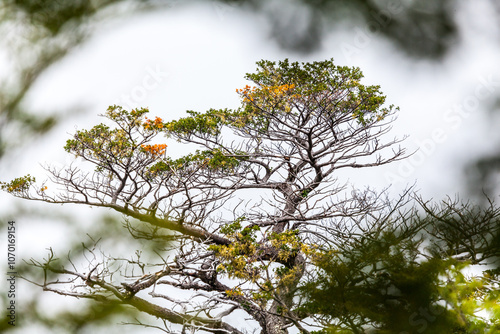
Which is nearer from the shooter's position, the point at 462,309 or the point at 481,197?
the point at 462,309

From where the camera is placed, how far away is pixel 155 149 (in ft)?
16.1

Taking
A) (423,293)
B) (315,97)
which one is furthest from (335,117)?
(423,293)

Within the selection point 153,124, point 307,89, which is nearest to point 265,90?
point 307,89

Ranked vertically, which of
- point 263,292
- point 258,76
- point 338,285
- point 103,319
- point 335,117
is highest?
point 258,76

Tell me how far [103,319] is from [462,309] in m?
2.06

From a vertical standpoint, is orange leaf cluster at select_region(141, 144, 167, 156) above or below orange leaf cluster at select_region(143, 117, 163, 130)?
below

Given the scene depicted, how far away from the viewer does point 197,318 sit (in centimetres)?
488

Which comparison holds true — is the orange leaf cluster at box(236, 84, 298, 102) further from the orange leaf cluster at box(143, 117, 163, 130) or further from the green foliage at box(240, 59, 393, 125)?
the orange leaf cluster at box(143, 117, 163, 130)

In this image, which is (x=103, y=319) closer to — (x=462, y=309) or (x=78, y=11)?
(x=78, y=11)

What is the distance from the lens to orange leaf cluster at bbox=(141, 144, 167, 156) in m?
4.85

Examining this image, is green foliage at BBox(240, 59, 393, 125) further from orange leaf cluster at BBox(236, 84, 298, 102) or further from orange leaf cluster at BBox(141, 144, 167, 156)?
orange leaf cluster at BBox(141, 144, 167, 156)

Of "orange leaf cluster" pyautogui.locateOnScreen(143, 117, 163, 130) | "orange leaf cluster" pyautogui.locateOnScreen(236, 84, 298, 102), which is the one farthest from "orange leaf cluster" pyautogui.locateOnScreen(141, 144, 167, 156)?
"orange leaf cluster" pyautogui.locateOnScreen(236, 84, 298, 102)

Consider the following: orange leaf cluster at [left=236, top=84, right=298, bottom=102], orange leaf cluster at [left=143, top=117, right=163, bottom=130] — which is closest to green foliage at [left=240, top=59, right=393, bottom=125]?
orange leaf cluster at [left=236, top=84, right=298, bottom=102]

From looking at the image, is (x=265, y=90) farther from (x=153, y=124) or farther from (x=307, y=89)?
(x=153, y=124)
